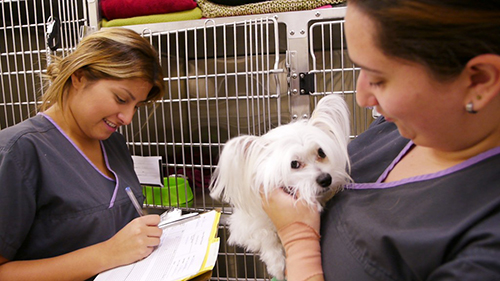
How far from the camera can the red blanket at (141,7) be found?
1399 millimetres

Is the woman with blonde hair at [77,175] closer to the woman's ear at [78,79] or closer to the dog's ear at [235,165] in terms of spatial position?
the woman's ear at [78,79]

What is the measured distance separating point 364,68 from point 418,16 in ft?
0.36

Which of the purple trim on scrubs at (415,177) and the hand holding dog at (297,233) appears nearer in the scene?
the purple trim on scrubs at (415,177)

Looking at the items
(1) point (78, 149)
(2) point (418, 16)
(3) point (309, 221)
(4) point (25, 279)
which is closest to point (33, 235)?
(4) point (25, 279)

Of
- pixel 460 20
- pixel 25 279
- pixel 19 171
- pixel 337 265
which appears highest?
pixel 460 20

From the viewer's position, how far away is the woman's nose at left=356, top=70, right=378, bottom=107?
0.59 m

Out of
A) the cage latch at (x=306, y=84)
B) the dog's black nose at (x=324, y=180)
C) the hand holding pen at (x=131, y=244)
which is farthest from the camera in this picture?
the cage latch at (x=306, y=84)

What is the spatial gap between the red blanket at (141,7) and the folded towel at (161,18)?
0.06 feet

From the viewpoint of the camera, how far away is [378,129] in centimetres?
90

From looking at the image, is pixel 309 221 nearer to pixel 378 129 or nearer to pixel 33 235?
pixel 378 129

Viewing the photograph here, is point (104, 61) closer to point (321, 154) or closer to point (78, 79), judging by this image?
point (78, 79)

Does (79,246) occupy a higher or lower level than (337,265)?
lower

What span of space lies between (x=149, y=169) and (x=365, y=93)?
116cm

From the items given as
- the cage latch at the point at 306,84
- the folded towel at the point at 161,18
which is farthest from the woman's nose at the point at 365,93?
the folded towel at the point at 161,18
